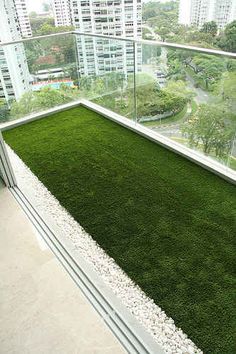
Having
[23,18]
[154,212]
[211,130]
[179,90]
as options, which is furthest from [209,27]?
[154,212]

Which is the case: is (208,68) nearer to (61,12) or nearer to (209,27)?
(209,27)

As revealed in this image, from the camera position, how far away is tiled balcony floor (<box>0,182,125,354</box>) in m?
1.54

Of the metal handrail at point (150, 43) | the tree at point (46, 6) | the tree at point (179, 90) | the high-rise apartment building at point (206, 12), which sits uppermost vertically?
the tree at point (46, 6)

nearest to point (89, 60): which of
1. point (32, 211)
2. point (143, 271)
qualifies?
point (32, 211)

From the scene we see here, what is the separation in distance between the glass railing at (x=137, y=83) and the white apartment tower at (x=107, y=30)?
1 centimetres

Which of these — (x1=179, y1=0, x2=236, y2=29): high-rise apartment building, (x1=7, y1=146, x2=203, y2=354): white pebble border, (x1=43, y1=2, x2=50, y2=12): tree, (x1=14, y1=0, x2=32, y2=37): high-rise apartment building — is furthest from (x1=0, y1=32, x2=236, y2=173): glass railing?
(x1=179, y1=0, x2=236, y2=29): high-rise apartment building

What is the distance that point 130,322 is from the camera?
165 cm

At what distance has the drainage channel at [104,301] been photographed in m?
1.54

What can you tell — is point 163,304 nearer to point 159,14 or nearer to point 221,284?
point 221,284

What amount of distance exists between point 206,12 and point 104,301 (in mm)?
5526

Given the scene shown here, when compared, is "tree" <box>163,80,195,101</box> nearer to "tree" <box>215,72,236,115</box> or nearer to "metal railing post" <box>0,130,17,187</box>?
"tree" <box>215,72,236,115</box>

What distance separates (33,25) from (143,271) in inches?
159

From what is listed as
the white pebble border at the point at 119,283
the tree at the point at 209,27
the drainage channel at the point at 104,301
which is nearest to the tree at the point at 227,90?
the white pebble border at the point at 119,283

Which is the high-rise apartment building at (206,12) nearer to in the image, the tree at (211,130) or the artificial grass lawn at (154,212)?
the tree at (211,130)
